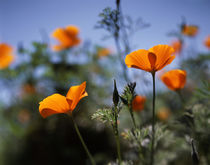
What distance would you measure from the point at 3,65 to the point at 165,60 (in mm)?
2466

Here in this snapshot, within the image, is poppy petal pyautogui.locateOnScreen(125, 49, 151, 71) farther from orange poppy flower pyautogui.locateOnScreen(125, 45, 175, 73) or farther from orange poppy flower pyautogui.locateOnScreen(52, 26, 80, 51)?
orange poppy flower pyautogui.locateOnScreen(52, 26, 80, 51)

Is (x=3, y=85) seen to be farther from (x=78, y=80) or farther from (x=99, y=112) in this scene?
(x=99, y=112)

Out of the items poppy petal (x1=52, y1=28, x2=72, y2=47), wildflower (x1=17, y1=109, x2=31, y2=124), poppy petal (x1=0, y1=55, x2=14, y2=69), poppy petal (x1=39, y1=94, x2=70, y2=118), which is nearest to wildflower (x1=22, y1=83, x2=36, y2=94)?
wildflower (x1=17, y1=109, x2=31, y2=124)

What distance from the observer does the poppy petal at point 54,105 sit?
71 cm

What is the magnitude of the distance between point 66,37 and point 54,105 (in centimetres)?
174

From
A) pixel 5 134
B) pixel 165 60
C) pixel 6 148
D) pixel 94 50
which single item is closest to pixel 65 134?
pixel 6 148

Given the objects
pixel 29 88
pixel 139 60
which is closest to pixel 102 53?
pixel 29 88

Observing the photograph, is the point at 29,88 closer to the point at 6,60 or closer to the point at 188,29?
the point at 6,60

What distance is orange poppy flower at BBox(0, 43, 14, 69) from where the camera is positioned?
255 cm

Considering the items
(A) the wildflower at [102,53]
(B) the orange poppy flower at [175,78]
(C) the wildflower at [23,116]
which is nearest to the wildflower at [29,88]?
(C) the wildflower at [23,116]

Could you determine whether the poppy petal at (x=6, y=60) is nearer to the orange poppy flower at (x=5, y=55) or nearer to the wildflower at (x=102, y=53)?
the orange poppy flower at (x=5, y=55)

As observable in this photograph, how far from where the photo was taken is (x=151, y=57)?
731mm

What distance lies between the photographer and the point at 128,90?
0.76 metres

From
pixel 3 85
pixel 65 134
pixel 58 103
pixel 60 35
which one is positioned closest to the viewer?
pixel 58 103
